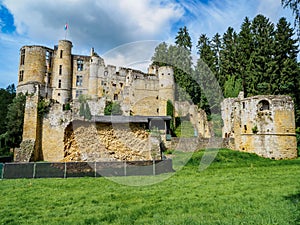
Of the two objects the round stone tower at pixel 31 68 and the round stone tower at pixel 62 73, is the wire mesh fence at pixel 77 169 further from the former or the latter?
the round stone tower at pixel 62 73

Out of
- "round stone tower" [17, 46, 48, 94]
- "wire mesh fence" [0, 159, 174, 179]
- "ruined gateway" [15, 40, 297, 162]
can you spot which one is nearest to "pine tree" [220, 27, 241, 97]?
"ruined gateway" [15, 40, 297, 162]

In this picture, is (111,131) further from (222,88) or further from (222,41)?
(222,41)

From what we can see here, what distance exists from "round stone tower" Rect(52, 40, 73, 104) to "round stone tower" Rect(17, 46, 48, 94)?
6.79 feet

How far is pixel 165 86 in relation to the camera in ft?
137

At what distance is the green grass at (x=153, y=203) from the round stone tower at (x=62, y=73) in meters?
33.7

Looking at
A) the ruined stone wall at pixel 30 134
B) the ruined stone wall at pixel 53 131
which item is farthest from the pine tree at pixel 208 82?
the ruined stone wall at pixel 30 134

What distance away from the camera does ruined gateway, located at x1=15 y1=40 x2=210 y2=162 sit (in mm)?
19547

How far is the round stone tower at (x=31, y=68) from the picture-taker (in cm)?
4100

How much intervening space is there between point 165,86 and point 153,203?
113 ft

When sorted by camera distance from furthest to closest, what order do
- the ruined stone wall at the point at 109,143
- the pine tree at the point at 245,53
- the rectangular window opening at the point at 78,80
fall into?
the rectangular window opening at the point at 78,80, the pine tree at the point at 245,53, the ruined stone wall at the point at 109,143

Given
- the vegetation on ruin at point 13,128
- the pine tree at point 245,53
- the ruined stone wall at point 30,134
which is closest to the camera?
the ruined stone wall at point 30,134

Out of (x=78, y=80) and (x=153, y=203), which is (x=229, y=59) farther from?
(x=153, y=203)

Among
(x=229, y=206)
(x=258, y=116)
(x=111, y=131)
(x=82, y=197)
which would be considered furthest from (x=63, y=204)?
(x=258, y=116)

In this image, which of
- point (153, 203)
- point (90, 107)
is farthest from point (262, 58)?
point (153, 203)
